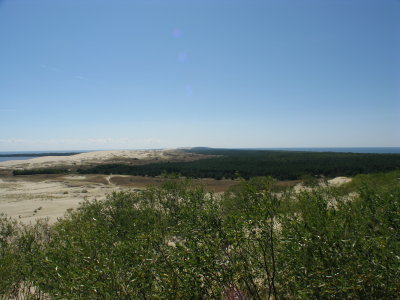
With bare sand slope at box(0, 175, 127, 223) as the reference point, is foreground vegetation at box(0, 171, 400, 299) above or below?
above

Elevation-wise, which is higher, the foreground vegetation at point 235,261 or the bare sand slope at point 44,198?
the foreground vegetation at point 235,261

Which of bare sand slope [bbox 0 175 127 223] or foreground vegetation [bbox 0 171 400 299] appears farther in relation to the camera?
bare sand slope [bbox 0 175 127 223]

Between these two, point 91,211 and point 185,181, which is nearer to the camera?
point 91,211

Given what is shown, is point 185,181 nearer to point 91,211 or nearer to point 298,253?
point 91,211

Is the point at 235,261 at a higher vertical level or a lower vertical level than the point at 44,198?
higher

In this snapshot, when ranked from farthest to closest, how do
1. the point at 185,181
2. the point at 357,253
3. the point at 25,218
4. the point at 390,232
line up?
the point at 25,218 → the point at 185,181 → the point at 390,232 → the point at 357,253

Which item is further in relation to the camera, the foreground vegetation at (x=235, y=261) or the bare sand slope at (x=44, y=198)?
the bare sand slope at (x=44, y=198)

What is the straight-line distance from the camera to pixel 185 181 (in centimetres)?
2102

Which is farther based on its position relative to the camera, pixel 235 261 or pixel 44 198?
pixel 44 198

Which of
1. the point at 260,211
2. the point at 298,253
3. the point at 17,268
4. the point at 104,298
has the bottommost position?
the point at 17,268

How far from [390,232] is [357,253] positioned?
2343mm

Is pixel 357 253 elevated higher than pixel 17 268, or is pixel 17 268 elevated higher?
pixel 357 253

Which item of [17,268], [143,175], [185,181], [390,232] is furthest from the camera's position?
[143,175]

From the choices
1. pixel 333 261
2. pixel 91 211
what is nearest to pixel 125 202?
pixel 91 211
